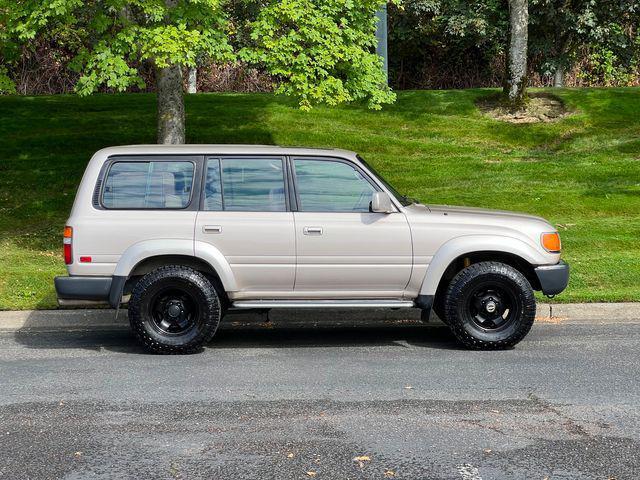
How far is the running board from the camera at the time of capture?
9.16 metres

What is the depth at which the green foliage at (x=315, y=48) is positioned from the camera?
14.1 meters

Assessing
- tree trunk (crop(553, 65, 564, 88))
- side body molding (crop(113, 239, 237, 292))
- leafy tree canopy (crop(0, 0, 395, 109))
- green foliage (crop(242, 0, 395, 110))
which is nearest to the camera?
side body molding (crop(113, 239, 237, 292))

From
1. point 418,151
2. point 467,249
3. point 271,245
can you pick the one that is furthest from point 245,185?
point 418,151

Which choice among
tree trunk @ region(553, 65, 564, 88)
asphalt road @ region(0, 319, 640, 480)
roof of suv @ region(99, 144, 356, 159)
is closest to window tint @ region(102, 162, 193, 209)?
roof of suv @ region(99, 144, 356, 159)

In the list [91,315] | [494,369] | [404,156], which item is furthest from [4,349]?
[404,156]

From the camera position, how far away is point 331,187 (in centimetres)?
931

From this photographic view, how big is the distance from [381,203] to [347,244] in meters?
0.50

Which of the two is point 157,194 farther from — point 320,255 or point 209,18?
point 209,18

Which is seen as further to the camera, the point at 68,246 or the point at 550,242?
the point at 550,242

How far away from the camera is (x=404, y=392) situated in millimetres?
7594

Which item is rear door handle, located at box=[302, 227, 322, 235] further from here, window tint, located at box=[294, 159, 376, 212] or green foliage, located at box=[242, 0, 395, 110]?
green foliage, located at box=[242, 0, 395, 110]

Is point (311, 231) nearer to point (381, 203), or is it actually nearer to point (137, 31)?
point (381, 203)

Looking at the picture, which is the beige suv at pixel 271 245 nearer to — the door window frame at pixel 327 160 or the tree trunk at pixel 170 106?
the door window frame at pixel 327 160

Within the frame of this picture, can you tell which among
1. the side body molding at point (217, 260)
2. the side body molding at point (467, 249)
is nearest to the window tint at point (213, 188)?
the side body molding at point (217, 260)
